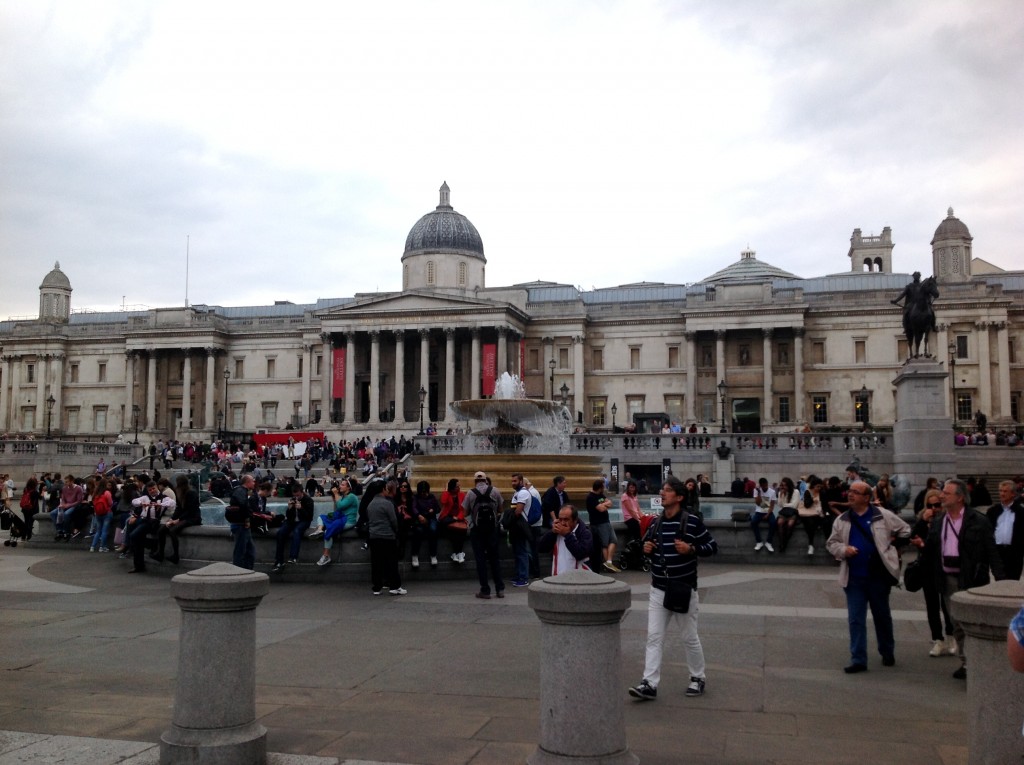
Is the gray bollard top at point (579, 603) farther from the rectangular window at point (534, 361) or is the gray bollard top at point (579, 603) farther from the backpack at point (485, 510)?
the rectangular window at point (534, 361)

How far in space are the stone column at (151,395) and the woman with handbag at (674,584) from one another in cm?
8240

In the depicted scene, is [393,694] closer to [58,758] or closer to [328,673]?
[328,673]

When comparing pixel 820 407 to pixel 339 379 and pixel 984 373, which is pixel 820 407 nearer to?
pixel 984 373

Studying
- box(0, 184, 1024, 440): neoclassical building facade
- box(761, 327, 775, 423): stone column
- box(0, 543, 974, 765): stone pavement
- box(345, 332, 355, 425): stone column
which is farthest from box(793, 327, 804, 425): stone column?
box(0, 543, 974, 765): stone pavement

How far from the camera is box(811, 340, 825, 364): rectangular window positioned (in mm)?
72500

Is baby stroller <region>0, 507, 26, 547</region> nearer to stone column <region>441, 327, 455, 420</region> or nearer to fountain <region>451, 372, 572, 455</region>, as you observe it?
fountain <region>451, 372, 572, 455</region>

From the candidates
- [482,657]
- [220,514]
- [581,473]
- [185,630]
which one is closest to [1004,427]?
[581,473]

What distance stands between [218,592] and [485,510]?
7.59 meters

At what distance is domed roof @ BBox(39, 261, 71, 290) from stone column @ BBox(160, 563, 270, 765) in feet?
325

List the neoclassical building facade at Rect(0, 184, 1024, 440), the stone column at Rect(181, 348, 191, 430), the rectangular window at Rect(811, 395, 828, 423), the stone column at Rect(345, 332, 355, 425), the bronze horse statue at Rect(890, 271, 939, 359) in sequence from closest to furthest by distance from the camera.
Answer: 1. the bronze horse statue at Rect(890, 271, 939, 359)
2. the neoclassical building facade at Rect(0, 184, 1024, 440)
3. the rectangular window at Rect(811, 395, 828, 423)
4. the stone column at Rect(345, 332, 355, 425)
5. the stone column at Rect(181, 348, 191, 430)

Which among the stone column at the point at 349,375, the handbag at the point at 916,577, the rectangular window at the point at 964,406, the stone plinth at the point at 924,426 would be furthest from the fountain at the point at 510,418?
the rectangular window at the point at 964,406

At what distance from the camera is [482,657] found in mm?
10039

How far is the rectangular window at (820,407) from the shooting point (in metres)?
72.1

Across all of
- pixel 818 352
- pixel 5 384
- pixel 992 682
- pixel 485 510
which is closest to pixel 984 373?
pixel 818 352
